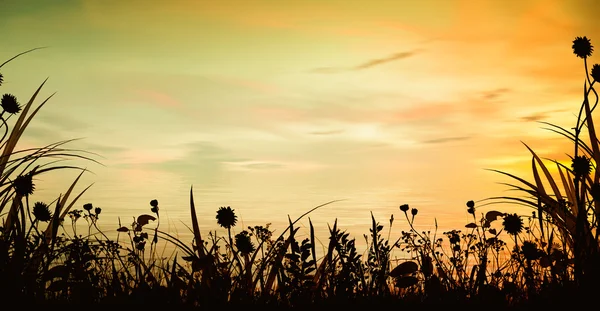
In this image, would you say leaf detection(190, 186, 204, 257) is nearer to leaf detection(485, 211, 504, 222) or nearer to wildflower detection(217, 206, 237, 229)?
wildflower detection(217, 206, 237, 229)

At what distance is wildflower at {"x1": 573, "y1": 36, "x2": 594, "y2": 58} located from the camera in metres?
4.71

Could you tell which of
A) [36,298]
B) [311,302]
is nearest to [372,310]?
[311,302]

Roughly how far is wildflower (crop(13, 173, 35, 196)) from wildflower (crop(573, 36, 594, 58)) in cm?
422

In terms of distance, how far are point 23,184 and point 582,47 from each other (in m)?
4.31

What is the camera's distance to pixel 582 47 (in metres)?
4.73

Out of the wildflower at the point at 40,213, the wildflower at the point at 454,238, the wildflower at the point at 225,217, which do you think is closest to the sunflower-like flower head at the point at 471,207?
the wildflower at the point at 454,238

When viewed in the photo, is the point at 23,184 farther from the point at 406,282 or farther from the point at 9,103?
the point at 406,282

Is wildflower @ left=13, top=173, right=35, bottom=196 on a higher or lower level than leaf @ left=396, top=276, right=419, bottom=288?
higher

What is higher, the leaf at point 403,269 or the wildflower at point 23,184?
the wildflower at point 23,184

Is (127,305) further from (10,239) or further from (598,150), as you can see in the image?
(598,150)

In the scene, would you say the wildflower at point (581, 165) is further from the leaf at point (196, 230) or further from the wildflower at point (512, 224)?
the leaf at point (196, 230)

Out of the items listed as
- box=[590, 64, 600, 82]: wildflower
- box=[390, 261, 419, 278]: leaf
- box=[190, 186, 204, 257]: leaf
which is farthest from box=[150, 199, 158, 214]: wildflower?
box=[590, 64, 600, 82]: wildflower

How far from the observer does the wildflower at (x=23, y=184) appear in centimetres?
448

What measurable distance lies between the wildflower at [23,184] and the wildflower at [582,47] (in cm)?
422
